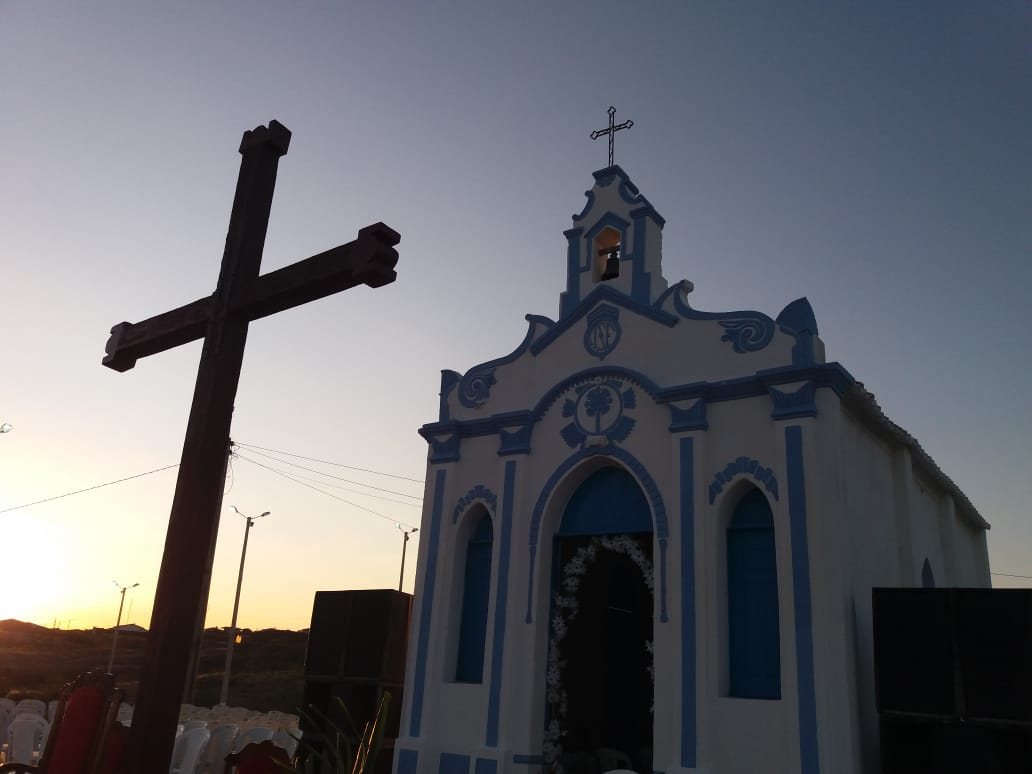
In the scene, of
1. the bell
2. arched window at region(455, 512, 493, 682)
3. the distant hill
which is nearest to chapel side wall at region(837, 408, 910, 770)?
the bell

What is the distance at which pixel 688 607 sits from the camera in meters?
10.4

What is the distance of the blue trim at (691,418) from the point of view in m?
11.0

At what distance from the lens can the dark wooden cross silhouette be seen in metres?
4.69

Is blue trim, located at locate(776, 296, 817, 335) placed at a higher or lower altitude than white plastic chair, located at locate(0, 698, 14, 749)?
higher

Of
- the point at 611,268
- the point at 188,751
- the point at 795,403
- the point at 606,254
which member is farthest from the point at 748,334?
the point at 188,751

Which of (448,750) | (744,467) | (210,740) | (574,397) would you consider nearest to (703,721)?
(744,467)

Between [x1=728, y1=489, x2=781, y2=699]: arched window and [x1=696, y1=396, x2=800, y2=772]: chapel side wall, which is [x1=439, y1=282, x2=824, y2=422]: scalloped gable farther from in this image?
[x1=728, y1=489, x2=781, y2=699]: arched window

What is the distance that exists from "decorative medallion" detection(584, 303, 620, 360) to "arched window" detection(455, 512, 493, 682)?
116 inches

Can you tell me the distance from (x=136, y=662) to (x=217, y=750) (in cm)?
5376

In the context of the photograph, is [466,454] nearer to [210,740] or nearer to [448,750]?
[448,750]

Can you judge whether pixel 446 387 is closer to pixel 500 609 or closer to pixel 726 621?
pixel 500 609

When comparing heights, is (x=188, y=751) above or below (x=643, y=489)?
below

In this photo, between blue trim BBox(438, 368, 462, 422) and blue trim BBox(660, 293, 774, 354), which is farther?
Result: blue trim BBox(438, 368, 462, 422)

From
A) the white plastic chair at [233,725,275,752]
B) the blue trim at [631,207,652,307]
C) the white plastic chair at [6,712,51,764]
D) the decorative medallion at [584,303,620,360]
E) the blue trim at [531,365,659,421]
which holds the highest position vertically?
the blue trim at [631,207,652,307]
